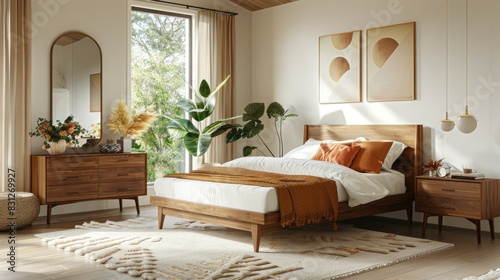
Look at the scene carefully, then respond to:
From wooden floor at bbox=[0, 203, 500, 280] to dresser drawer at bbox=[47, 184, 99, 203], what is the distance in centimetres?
30

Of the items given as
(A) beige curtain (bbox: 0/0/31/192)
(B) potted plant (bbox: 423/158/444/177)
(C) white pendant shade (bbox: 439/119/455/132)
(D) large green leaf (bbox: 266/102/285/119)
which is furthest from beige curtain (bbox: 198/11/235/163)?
(C) white pendant shade (bbox: 439/119/455/132)

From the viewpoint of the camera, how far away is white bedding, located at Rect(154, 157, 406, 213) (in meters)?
4.70

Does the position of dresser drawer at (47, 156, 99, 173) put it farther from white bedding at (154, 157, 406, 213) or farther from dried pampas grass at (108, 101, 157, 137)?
white bedding at (154, 157, 406, 213)

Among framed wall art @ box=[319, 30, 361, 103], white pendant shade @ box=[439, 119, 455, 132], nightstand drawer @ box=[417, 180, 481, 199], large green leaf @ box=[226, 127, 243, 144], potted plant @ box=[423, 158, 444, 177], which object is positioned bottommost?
nightstand drawer @ box=[417, 180, 481, 199]

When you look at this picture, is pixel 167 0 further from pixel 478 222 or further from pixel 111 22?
pixel 478 222

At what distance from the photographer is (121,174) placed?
650cm

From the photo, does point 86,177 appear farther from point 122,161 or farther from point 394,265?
point 394,265

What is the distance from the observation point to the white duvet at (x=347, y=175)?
17.2ft

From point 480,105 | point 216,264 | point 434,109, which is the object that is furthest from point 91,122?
point 480,105

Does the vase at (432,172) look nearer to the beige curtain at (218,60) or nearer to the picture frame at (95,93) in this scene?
the beige curtain at (218,60)

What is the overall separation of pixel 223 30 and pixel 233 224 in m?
3.81

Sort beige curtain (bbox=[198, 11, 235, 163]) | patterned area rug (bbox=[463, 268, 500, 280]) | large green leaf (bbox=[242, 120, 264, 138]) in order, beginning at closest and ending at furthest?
patterned area rug (bbox=[463, 268, 500, 280])
large green leaf (bbox=[242, 120, 264, 138])
beige curtain (bbox=[198, 11, 235, 163])

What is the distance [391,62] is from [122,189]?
11.0ft

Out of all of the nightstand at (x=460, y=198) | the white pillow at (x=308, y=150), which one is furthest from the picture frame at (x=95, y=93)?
the nightstand at (x=460, y=198)
